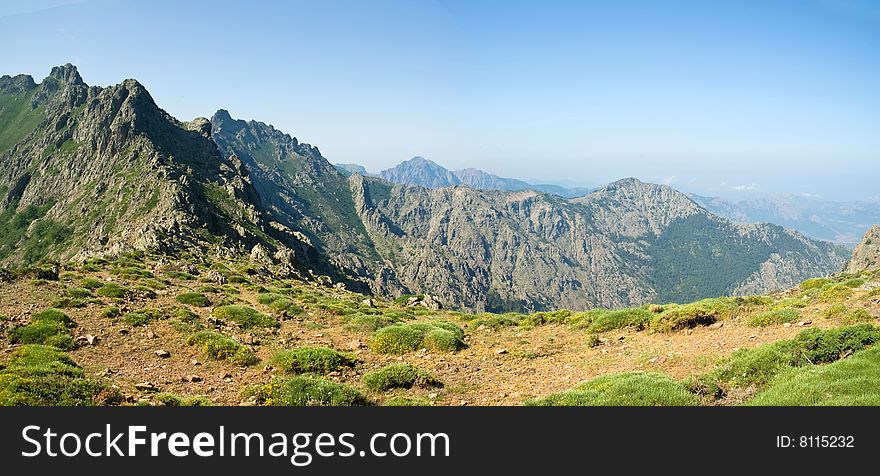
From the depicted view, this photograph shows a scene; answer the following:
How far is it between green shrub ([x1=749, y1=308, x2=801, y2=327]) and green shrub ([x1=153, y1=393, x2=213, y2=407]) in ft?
72.2

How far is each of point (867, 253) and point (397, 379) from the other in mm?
122455

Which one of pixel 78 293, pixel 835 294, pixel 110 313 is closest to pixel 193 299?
pixel 78 293

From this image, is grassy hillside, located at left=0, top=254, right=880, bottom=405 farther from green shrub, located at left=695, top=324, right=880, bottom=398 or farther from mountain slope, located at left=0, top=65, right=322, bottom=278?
mountain slope, located at left=0, top=65, right=322, bottom=278

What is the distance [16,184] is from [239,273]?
206 metres

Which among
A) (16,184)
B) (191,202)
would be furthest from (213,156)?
(191,202)

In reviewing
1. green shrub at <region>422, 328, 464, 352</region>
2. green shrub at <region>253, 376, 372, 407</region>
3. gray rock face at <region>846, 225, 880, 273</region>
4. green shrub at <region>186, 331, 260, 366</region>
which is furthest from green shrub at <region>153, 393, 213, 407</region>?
gray rock face at <region>846, 225, 880, 273</region>

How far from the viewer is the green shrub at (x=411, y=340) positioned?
21.4 metres

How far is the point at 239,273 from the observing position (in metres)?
48.1

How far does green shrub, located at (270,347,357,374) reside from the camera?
57.2 feet

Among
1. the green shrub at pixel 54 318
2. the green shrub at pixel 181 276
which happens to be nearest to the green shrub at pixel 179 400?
the green shrub at pixel 54 318

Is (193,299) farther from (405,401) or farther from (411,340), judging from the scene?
(405,401)

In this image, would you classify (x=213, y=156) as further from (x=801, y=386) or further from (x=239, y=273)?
(x=801, y=386)

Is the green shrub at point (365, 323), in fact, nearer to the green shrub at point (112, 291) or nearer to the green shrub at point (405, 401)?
the green shrub at point (405, 401)

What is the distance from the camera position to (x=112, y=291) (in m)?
27.7
